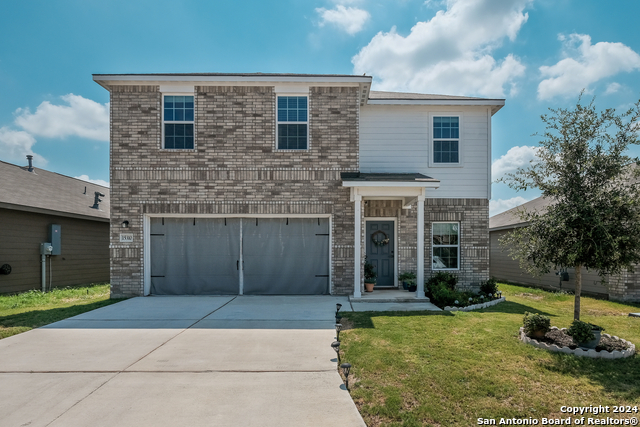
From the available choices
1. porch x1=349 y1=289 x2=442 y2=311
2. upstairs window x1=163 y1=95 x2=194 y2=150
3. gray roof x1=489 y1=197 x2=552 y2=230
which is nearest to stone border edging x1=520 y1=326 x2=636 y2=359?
porch x1=349 y1=289 x2=442 y2=311

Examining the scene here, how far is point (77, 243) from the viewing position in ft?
46.6

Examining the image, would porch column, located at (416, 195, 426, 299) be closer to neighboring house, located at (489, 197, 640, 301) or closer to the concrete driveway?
neighboring house, located at (489, 197, 640, 301)

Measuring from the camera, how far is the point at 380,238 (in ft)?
36.9

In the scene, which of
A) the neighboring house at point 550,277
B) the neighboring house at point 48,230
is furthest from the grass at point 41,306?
A: the neighboring house at point 550,277

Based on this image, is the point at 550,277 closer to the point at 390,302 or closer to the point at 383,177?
the point at 390,302

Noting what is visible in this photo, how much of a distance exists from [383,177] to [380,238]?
211 centimetres

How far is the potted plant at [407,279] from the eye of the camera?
10.7 meters

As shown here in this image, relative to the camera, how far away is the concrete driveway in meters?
3.71

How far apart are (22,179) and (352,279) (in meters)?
12.7

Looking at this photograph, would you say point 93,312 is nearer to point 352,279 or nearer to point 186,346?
point 186,346

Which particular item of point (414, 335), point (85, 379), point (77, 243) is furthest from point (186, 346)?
point (77, 243)

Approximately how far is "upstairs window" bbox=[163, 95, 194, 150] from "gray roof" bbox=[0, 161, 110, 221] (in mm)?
5499

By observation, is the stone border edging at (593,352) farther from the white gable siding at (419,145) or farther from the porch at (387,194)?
the white gable siding at (419,145)

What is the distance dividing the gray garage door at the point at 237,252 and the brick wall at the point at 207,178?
39 cm
